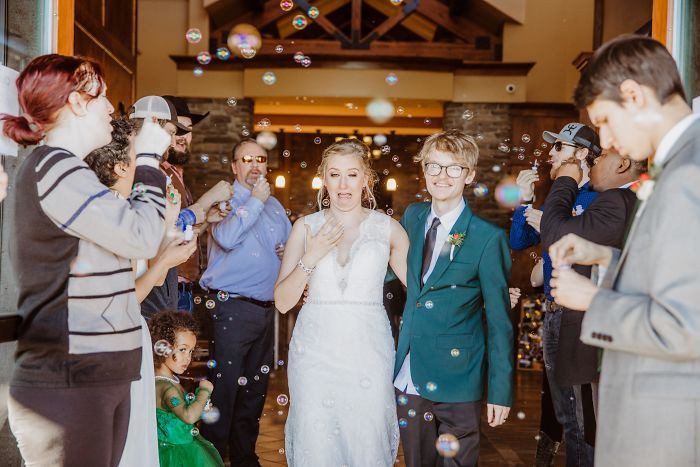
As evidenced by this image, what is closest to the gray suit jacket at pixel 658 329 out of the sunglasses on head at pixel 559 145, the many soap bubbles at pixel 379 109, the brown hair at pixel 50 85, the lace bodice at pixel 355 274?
the lace bodice at pixel 355 274

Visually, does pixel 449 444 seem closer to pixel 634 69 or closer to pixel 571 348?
pixel 571 348

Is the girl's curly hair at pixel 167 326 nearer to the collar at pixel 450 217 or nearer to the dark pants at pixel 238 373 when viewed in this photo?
the dark pants at pixel 238 373

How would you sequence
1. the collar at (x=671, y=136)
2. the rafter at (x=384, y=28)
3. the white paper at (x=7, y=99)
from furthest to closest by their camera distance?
the rafter at (x=384, y=28) → the white paper at (x=7, y=99) → the collar at (x=671, y=136)

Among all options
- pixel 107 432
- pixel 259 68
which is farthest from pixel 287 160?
pixel 107 432

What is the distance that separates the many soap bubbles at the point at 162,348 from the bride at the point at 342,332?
596 mm

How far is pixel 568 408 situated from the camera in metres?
3.37

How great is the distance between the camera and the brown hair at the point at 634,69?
1.59 meters

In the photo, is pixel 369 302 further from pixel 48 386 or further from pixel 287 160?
pixel 287 160

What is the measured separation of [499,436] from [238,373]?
2119 millimetres

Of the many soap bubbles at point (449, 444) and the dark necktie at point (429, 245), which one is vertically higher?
the dark necktie at point (429, 245)

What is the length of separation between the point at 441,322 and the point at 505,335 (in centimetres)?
24

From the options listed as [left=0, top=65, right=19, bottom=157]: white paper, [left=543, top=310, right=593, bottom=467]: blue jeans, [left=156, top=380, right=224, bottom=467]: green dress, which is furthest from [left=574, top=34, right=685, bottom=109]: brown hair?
[left=156, top=380, right=224, bottom=467]: green dress

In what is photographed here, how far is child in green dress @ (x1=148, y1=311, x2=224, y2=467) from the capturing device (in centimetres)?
311

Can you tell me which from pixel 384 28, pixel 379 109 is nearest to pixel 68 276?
pixel 384 28
